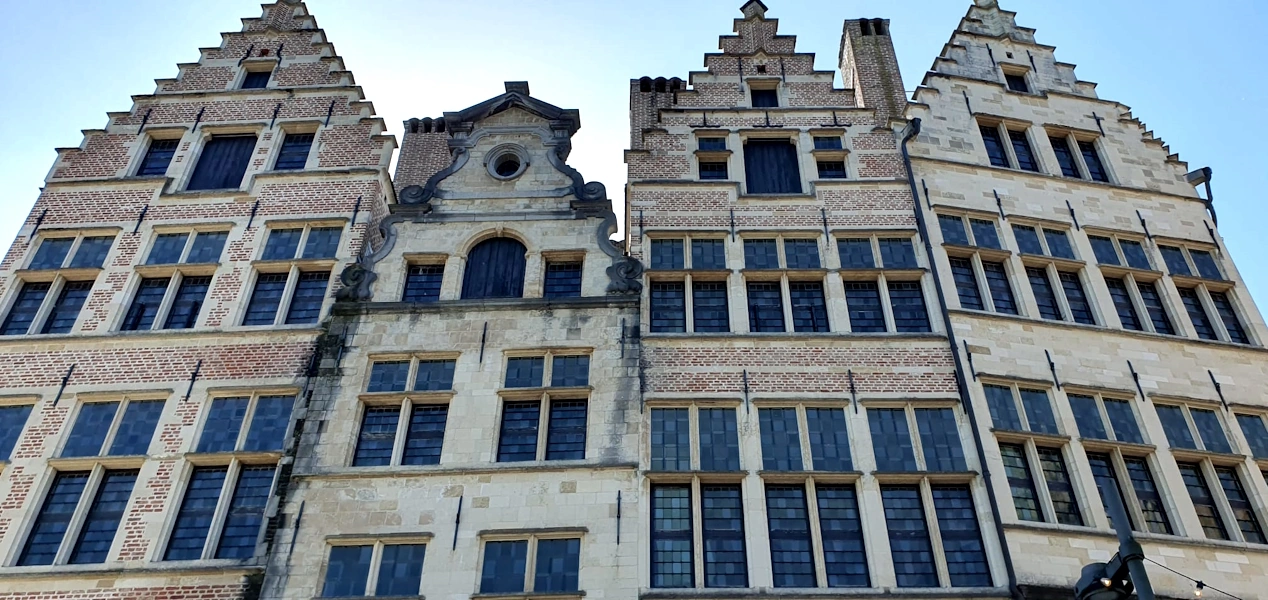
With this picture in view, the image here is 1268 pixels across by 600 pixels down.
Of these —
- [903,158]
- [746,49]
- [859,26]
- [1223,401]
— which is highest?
[859,26]

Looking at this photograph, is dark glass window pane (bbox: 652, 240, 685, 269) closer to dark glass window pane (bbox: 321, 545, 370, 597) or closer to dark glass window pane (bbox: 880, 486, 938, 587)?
dark glass window pane (bbox: 880, 486, 938, 587)

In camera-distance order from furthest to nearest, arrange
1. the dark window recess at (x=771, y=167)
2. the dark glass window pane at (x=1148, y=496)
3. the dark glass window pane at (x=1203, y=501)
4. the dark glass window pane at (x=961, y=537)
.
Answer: the dark window recess at (x=771, y=167) < the dark glass window pane at (x=1203, y=501) < the dark glass window pane at (x=1148, y=496) < the dark glass window pane at (x=961, y=537)

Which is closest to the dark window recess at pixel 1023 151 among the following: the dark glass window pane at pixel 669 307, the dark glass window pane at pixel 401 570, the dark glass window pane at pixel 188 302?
the dark glass window pane at pixel 669 307

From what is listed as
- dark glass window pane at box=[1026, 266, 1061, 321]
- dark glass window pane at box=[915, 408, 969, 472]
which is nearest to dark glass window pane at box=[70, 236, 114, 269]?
dark glass window pane at box=[915, 408, 969, 472]

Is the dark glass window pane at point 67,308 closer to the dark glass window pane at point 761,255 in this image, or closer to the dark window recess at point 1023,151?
the dark glass window pane at point 761,255

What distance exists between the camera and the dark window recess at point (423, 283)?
16.4 m

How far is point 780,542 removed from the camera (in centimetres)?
1329

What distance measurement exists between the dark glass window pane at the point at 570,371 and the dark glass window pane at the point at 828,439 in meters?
3.36

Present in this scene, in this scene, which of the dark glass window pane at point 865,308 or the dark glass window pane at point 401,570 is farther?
the dark glass window pane at point 865,308

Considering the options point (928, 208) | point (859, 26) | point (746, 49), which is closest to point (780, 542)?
point (928, 208)

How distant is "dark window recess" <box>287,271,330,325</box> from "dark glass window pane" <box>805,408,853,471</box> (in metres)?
8.19

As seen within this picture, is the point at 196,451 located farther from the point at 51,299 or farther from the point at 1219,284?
the point at 1219,284

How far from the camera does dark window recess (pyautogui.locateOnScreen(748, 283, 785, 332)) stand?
1591 cm

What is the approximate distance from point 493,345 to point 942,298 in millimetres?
7232
